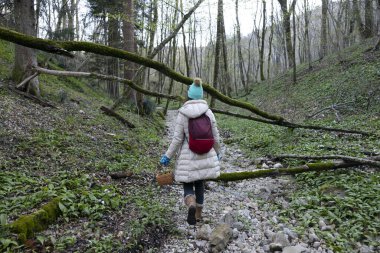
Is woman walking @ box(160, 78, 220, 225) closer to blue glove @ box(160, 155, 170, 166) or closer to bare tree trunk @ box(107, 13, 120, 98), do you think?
blue glove @ box(160, 155, 170, 166)

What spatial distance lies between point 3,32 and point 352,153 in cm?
679

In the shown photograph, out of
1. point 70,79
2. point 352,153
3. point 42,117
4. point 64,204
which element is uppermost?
point 70,79

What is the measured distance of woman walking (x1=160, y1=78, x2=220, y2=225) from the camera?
4.07 m

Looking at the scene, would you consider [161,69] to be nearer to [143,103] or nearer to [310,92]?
[143,103]

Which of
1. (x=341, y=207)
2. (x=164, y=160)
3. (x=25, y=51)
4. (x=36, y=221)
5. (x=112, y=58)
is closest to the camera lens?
(x=36, y=221)

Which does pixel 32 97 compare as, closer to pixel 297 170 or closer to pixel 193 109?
pixel 193 109

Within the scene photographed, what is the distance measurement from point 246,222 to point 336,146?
4139 mm

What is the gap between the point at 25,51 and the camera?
9.53 m

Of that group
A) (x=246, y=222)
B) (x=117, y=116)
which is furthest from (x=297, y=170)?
(x=117, y=116)

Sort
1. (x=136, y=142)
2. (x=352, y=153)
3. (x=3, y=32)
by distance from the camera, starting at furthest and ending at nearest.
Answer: (x=136, y=142), (x=352, y=153), (x=3, y=32)

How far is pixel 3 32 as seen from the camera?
3.57 meters

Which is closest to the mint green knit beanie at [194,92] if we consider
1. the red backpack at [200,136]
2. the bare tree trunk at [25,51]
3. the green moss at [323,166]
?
the red backpack at [200,136]

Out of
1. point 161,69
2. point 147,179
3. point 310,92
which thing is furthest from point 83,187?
point 310,92

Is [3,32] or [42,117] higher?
[3,32]
